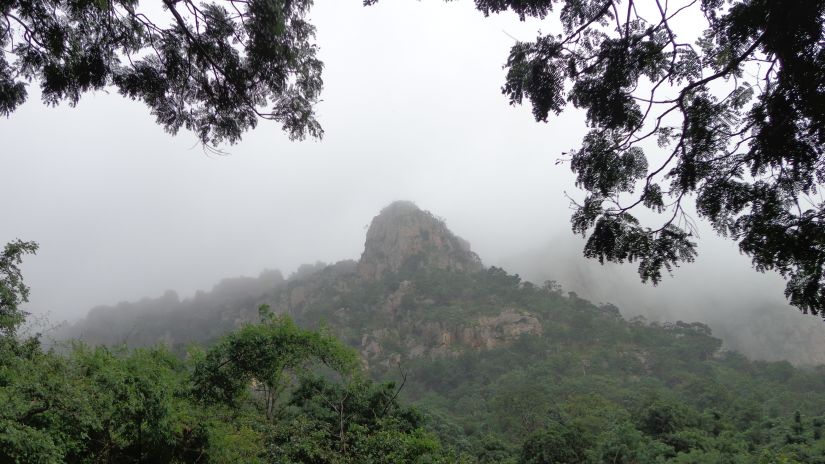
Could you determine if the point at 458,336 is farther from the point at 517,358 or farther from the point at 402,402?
the point at 402,402

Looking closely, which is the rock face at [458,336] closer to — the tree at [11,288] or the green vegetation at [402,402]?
the green vegetation at [402,402]

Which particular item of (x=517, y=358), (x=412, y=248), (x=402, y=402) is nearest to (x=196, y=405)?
(x=402, y=402)

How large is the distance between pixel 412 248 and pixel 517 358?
103 ft

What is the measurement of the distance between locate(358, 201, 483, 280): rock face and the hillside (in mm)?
233

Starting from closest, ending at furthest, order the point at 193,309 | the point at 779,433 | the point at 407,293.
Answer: the point at 779,433, the point at 407,293, the point at 193,309

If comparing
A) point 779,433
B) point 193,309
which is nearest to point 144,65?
point 779,433

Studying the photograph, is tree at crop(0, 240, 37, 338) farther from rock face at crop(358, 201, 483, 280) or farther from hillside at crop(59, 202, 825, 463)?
rock face at crop(358, 201, 483, 280)

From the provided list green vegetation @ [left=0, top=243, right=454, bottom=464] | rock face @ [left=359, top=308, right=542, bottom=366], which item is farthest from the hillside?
green vegetation @ [left=0, top=243, right=454, bottom=464]

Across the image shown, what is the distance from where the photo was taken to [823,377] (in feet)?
130

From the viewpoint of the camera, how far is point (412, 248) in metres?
79.7

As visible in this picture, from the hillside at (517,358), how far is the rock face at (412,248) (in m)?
0.23

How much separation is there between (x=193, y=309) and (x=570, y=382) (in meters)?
81.2

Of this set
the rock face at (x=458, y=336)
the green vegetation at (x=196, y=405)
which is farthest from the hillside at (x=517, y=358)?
the green vegetation at (x=196, y=405)

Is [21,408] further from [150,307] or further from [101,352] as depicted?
[150,307]
